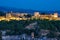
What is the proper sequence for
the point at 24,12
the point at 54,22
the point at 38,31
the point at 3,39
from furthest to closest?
the point at 24,12 → the point at 54,22 → the point at 38,31 → the point at 3,39

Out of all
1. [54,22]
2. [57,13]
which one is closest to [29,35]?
[54,22]

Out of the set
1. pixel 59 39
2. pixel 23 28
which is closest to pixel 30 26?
pixel 23 28

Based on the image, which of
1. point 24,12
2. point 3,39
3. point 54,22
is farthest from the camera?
point 24,12

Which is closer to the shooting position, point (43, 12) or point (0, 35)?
point (0, 35)

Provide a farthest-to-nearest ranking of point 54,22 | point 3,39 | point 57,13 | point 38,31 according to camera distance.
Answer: point 57,13
point 54,22
point 38,31
point 3,39

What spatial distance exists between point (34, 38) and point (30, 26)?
3.47 feet

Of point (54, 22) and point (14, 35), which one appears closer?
point (14, 35)

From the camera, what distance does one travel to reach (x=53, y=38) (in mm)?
12469

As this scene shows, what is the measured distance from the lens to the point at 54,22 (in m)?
14.1

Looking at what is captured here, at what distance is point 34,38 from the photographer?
1238 cm

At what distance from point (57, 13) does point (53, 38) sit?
4622 mm

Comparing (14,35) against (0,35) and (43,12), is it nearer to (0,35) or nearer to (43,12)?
(0,35)

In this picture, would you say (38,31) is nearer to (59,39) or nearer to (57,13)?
(59,39)

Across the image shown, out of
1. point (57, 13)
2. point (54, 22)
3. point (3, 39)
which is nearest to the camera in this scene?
point (3, 39)
